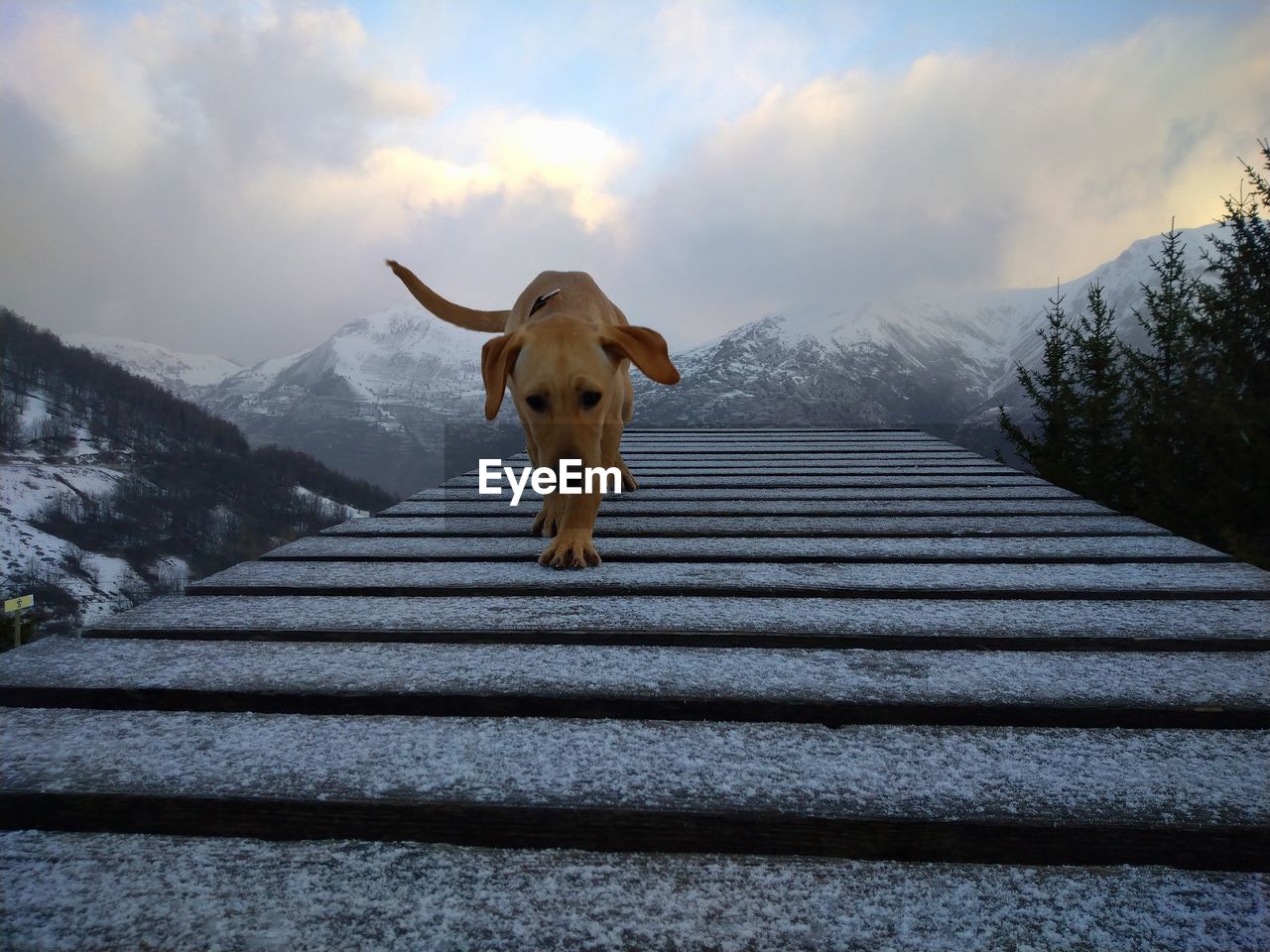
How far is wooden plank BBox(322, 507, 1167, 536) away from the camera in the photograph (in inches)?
103

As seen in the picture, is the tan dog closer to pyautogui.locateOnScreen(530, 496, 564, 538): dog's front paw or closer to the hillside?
pyautogui.locateOnScreen(530, 496, 564, 538): dog's front paw

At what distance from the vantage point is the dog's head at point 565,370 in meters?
2.26

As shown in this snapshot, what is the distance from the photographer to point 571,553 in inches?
86.9

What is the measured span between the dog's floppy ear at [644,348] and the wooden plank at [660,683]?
46.8 inches

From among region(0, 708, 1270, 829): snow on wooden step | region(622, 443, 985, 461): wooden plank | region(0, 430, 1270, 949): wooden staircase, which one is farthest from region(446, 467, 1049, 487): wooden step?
region(0, 708, 1270, 829): snow on wooden step

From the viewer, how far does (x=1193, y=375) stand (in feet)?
32.3

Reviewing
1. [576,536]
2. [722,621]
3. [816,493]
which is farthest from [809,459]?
[722,621]

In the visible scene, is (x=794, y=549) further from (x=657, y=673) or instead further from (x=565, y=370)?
(x=657, y=673)

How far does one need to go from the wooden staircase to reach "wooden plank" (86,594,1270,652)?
10 mm

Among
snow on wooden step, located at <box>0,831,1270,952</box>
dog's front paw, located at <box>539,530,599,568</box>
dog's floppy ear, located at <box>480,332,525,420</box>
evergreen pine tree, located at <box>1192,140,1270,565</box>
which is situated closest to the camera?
snow on wooden step, located at <box>0,831,1270,952</box>

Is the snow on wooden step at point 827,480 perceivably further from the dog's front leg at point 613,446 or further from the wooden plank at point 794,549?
the wooden plank at point 794,549

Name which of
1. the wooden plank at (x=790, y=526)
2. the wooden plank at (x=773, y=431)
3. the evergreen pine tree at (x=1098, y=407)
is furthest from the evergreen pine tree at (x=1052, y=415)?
the wooden plank at (x=790, y=526)

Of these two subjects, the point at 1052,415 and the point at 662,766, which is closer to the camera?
the point at 662,766

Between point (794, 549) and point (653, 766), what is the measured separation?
1442 millimetres
